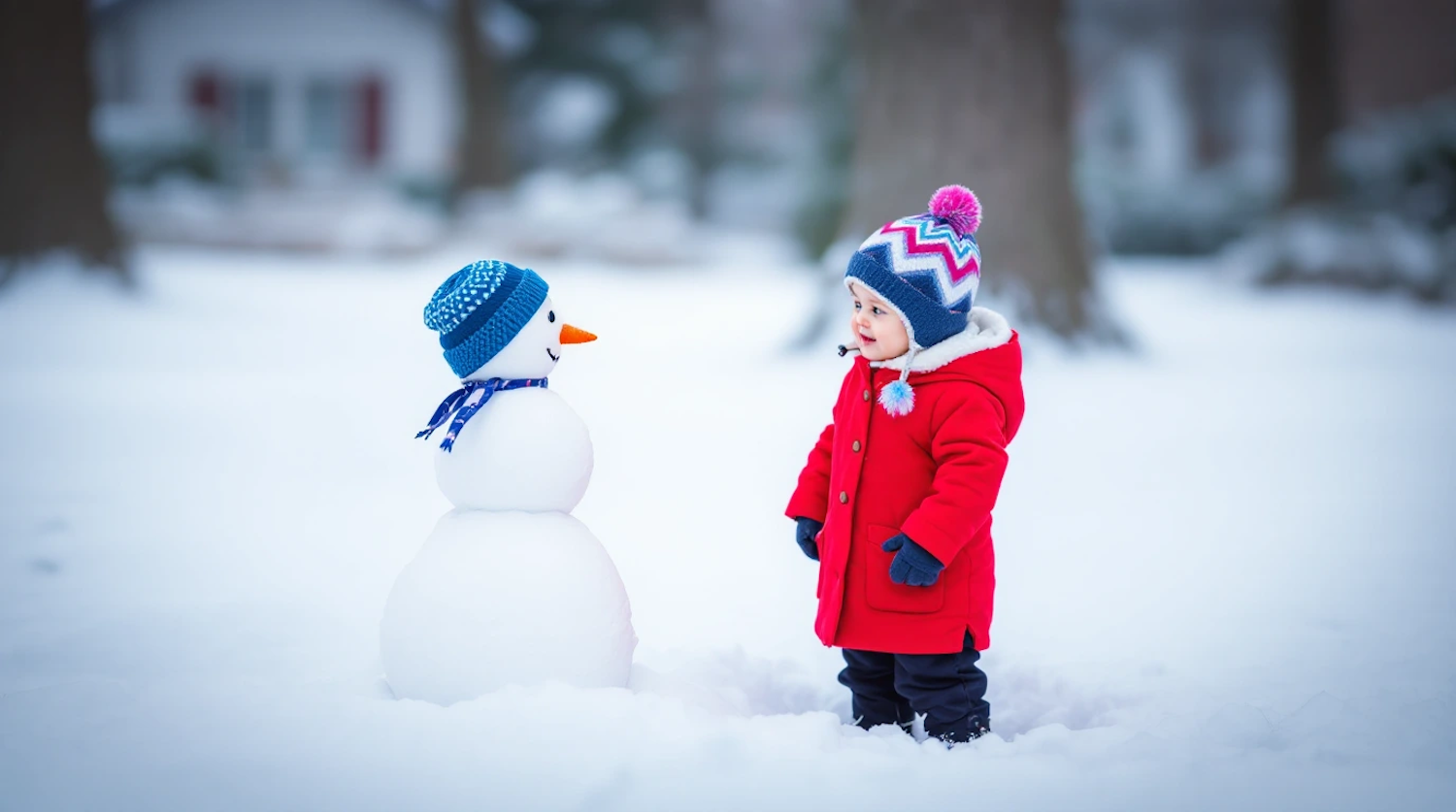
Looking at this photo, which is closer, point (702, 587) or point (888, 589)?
point (888, 589)

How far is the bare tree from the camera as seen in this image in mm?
8023

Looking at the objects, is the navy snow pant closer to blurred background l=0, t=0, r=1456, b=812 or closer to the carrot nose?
blurred background l=0, t=0, r=1456, b=812

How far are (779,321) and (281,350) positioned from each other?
4444 millimetres

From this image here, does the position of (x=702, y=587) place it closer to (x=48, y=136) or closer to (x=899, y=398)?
(x=899, y=398)

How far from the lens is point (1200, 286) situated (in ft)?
52.1

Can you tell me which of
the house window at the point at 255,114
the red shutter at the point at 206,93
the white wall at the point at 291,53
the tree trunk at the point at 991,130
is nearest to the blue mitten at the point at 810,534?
the tree trunk at the point at 991,130

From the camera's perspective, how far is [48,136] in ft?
31.7

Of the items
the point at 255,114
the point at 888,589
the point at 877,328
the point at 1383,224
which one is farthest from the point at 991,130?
the point at 255,114

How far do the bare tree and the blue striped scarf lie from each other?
226 inches

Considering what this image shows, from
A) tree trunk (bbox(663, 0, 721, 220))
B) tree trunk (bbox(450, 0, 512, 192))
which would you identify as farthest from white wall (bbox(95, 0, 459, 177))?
tree trunk (bbox(663, 0, 721, 220))

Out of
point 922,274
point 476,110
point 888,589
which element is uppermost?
point 476,110

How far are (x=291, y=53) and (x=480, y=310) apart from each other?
21.9m

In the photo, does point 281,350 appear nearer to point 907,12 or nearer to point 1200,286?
point 907,12

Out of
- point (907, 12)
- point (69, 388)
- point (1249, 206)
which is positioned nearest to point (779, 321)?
point (907, 12)
